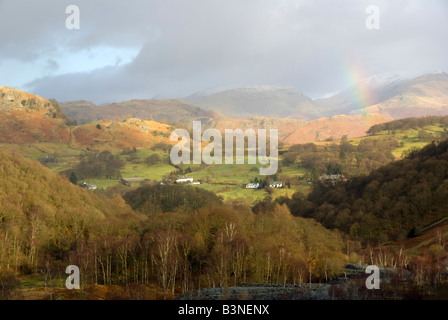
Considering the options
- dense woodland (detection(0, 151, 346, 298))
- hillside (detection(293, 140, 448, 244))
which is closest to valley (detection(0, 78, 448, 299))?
dense woodland (detection(0, 151, 346, 298))

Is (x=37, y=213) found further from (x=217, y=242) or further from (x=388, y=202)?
(x=388, y=202)

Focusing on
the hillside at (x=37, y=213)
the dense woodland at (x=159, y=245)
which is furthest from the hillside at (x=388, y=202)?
the hillside at (x=37, y=213)

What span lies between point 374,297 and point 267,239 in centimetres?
3318

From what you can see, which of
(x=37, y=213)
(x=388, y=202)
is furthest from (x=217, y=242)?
(x=388, y=202)

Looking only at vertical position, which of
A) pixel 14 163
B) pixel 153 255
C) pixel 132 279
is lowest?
pixel 132 279

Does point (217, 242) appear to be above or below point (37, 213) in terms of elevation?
below

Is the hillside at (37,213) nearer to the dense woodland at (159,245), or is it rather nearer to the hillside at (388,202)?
the dense woodland at (159,245)

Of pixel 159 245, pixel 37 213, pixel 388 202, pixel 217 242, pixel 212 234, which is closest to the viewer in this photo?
pixel 159 245

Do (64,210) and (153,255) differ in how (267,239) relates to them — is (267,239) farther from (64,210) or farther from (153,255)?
(64,210)

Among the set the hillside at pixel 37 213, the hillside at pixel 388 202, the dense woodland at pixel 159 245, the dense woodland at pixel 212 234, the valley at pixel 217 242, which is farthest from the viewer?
the hillside at pixel 388 202

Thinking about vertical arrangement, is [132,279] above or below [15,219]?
below

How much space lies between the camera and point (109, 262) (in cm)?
7300
